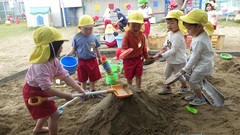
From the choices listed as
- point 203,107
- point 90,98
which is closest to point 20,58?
point 90,98

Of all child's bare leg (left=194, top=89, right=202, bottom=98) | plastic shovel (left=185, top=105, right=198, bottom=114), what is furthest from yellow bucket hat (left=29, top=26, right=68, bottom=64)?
child's bare leg (left=194, top=89, right=202, bottom=98)

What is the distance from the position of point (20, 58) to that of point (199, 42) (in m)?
5.97

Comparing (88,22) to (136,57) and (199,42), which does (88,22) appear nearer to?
(136,57)

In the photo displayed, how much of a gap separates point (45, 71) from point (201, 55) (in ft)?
6.79

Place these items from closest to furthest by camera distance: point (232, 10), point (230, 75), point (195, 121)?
point (195, 121), point (230, 75), point (232, 10)

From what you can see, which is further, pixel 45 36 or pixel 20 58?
pixel 20 58

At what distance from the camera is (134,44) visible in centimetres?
366

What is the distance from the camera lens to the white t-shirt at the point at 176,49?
11.7ft

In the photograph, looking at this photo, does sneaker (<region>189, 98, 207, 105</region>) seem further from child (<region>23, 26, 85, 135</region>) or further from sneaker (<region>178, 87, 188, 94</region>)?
child (<region>23, 26, 85, 135</region>)

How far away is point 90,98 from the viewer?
4.01m

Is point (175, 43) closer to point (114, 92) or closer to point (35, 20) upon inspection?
point (114, 92)

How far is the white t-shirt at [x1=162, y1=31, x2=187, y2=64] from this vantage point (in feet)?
11.7

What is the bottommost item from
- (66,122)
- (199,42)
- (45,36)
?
(66,122)

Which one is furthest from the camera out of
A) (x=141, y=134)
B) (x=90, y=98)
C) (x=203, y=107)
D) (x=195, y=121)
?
(x=90, y=98)
